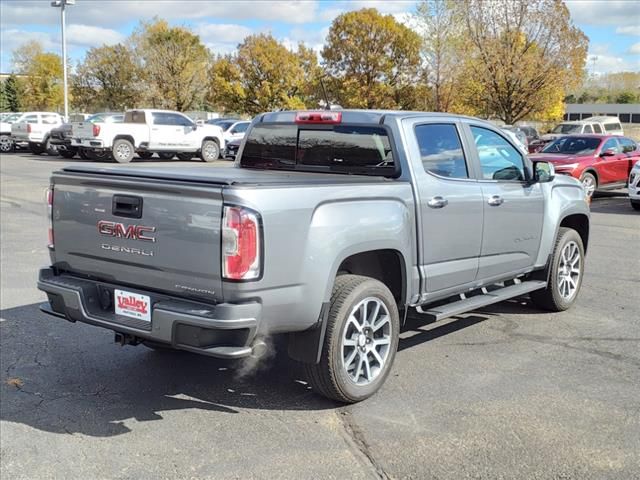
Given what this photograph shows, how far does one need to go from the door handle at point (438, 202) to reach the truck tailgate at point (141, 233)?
180 cm

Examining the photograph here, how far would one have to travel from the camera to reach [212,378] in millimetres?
4859

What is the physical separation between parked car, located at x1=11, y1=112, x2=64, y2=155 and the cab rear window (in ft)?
83.9

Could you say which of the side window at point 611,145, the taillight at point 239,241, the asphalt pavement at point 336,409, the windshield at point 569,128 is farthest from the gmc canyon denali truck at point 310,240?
the windshield at point 569,128

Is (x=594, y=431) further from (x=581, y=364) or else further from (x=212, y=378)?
(x=212, y=378)

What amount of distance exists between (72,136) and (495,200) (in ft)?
71.9

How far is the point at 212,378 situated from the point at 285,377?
52 cm

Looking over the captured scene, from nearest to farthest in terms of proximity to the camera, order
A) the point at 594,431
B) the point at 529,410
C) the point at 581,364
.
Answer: the point at 594,431 < the point at 529,410 < the point at 581,364

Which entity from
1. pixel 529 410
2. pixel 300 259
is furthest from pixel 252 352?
pixel 529 410

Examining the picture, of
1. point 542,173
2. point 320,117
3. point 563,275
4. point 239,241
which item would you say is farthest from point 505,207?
point 239,241

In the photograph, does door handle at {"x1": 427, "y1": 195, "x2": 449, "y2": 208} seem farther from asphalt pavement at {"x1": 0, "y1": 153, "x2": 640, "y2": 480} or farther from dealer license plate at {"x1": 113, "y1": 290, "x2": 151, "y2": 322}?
dealer license plate at {"x1": 113, "y1": 290, "x2": 151, "y2": 322}

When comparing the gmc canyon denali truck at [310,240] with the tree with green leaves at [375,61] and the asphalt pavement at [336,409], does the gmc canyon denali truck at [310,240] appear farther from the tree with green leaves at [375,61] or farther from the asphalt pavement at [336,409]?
the tree with green leaves at [375,61]

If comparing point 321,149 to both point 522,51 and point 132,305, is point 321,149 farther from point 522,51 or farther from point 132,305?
point 522,51

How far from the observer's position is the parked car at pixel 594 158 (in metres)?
16.2

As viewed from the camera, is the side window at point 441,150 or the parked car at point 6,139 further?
the parked car at point 6,139
